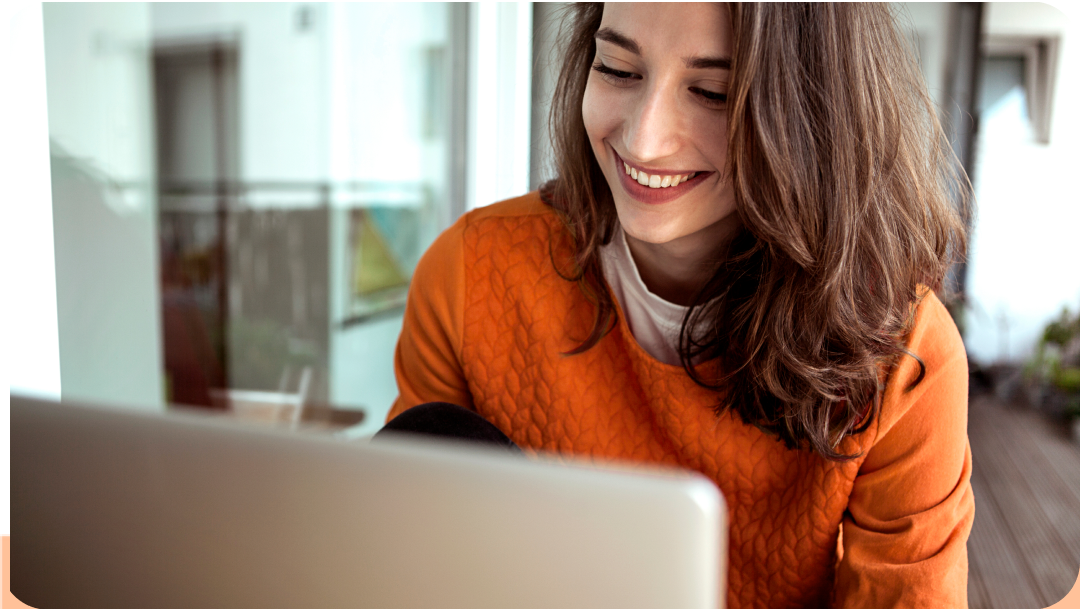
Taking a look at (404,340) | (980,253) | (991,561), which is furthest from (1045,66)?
(404,340)

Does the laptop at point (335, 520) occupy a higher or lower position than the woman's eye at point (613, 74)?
lower

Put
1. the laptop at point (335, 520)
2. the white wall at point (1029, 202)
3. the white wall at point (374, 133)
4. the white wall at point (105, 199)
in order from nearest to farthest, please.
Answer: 1. the laptop at point (335, 520)
2. the white wall at point (105, 199)
3. the white wall at point (374, 133)
4. the white wall at point (1029, 202)

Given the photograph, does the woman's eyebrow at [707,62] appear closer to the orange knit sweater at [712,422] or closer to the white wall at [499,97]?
the orange knit sweater at [712,422]

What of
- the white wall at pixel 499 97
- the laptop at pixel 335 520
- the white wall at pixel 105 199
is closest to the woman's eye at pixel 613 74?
the laptop at pixel 335 520

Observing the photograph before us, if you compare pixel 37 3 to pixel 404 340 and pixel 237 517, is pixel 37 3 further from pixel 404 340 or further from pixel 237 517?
pixel 237 517

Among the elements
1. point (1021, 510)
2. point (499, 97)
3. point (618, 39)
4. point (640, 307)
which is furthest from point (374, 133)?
A: point (1021, 510)

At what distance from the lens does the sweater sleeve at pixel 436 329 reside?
99 centimetres

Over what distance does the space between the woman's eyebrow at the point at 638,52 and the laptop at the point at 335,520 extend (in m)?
0.48

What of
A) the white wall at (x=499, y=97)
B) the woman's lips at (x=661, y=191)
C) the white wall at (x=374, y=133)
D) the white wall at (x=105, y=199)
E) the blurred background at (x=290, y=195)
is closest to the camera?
the woman's lips at (x=661, y=191)

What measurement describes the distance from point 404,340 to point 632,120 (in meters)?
0.51

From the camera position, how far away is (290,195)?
2369mm

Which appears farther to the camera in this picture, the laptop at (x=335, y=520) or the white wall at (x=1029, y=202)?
the white wall at (x=1029, y=202)

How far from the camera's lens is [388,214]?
2.52 meters

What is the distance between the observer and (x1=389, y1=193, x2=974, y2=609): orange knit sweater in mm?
833
